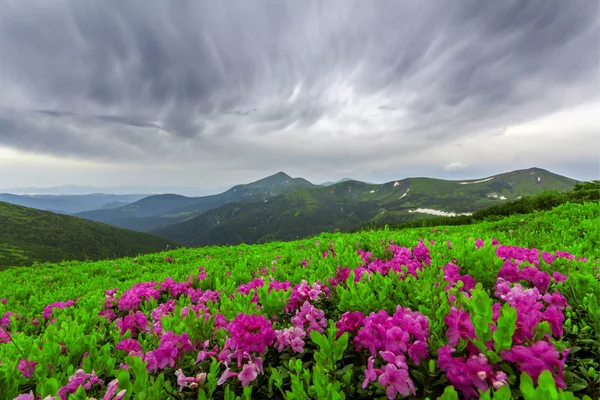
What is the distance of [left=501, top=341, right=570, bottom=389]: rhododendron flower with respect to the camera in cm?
183

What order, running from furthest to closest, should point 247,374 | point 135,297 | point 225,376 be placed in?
point 135,297
point 247,374
point 225,376

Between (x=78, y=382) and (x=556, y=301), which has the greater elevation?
(x=556, y=301)

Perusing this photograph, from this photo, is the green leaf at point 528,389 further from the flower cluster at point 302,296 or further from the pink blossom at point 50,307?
the pink blossom at point 50,307

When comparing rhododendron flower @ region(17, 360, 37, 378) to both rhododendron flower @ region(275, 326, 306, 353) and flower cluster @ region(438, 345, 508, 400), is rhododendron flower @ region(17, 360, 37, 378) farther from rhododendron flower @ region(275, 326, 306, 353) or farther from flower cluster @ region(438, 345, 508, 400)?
flower cluster @ region(438, 345, 508, 400)

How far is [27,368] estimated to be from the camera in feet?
9.29

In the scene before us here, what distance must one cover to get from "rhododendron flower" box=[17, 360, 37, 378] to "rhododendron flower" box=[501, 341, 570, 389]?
13.7 ft

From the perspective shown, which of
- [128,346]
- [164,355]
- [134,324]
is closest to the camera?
[164,355]

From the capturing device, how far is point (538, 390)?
1.60 m

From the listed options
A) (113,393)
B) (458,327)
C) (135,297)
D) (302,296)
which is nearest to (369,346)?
(458,327)

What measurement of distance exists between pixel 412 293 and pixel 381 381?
153 cm

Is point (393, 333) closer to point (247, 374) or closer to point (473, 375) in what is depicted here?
point (473, 375)

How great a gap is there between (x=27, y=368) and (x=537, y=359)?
4384 mm

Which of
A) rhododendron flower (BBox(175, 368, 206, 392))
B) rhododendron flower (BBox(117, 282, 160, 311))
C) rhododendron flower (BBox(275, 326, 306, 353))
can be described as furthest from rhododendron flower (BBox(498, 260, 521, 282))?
rhododendron flower (BBox(117, 282, 160, 311))

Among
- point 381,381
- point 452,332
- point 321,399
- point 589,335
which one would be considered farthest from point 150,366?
point 589,335
